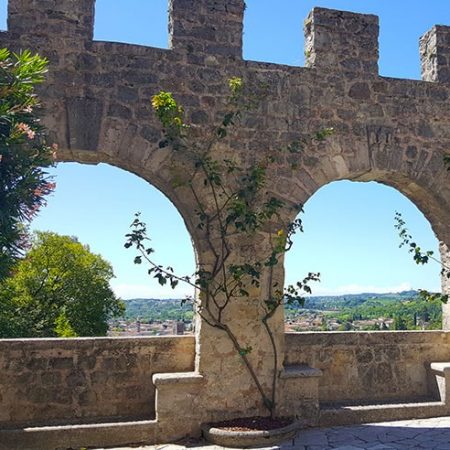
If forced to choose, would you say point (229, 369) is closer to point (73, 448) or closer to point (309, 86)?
point (73, 448)

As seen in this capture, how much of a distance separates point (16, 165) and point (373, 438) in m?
4.22

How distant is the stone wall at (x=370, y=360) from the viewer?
20.0 ft

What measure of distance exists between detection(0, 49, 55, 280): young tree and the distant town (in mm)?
2106

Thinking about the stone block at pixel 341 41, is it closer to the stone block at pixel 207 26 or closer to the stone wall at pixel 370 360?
the stone block at pixel 207 26

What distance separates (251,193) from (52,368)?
2.80 metres

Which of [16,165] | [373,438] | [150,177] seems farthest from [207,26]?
[373,438]

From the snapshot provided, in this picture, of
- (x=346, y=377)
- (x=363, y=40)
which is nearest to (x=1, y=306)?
(x=346, y=377)

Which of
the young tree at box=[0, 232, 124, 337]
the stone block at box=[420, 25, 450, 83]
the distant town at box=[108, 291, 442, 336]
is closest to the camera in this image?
the stone block at box=[420, 25, 450, 83]

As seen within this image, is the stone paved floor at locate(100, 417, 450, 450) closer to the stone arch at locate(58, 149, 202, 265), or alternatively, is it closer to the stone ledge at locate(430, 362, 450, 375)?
the stone ledge at locate(430, 362, 450, 375)

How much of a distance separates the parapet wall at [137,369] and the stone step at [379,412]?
0.39 m

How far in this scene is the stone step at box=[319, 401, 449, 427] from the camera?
18.2 ft

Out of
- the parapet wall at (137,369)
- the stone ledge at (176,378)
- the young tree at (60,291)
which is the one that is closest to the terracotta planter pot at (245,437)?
the stone ledge at (176,378)

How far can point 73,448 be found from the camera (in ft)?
15.9

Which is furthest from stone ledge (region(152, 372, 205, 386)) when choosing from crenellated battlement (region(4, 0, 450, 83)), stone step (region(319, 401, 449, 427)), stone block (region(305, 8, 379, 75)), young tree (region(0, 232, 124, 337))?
young tree (region(0, 232, 124, 337))
